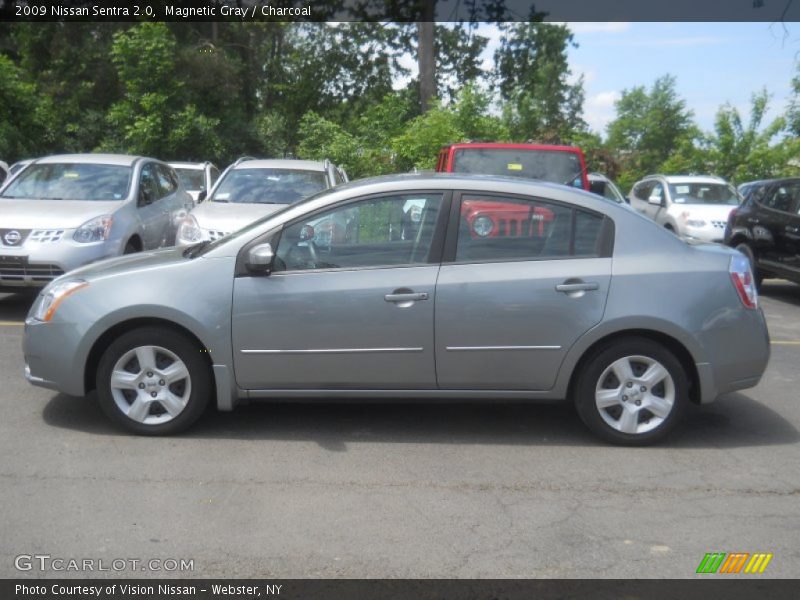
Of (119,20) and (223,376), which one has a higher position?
(119,20)

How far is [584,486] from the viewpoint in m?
5.10

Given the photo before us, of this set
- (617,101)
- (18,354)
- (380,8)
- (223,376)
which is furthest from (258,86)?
(617,101)

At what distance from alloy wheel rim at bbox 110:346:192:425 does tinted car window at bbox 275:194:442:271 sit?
90cm

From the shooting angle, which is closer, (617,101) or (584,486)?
(584,486)

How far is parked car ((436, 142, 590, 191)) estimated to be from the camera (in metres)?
11.6

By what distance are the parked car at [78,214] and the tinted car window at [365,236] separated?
14.4 feet

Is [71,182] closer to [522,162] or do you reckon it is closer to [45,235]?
[45,235]

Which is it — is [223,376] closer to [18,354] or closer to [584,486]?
[584,486]

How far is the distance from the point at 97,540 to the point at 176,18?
97.0ft

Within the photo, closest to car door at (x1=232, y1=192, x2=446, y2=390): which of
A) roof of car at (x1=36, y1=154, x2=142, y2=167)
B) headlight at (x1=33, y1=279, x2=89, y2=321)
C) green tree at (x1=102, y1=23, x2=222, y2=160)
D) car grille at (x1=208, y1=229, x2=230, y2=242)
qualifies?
A: headlight at (x1=33, y1=279, x2=89, y2=321)

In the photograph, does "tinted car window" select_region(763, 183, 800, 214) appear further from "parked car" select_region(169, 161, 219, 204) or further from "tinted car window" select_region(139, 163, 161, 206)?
"parked car" select_region(169, 161, 219, 204)

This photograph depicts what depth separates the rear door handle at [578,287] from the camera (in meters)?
5.63
